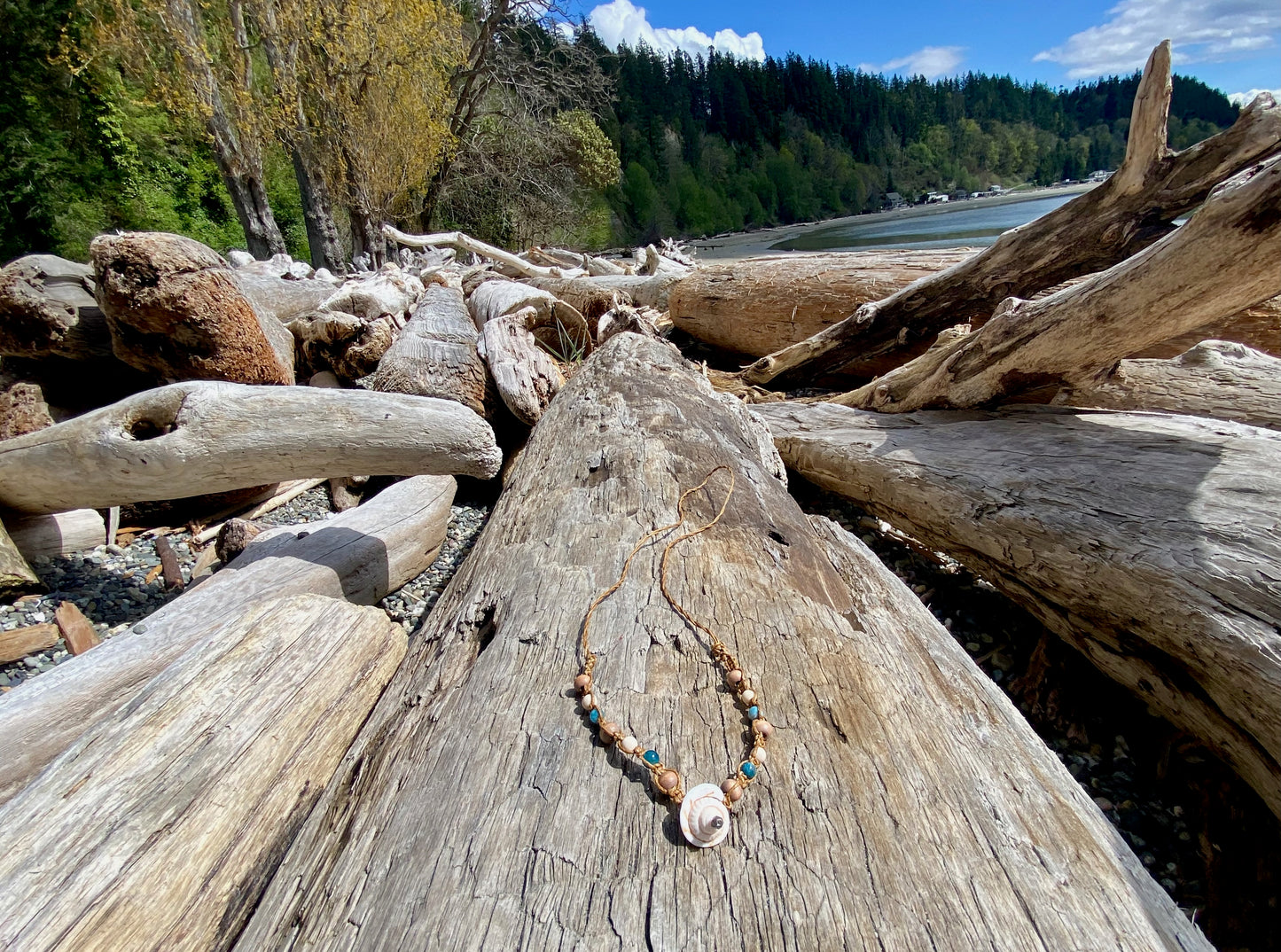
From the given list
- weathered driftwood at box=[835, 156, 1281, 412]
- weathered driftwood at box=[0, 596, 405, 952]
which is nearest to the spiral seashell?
weathered driftwood at box=[0, 596, 405, 952]

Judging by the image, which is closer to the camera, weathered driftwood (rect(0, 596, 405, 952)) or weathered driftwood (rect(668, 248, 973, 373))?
weathered driftwood (rect(0, 596, 405, 952))

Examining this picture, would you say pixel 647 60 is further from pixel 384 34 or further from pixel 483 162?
pixel 384 34

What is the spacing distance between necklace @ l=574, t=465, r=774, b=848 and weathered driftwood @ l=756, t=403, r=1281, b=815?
1205 millimetres

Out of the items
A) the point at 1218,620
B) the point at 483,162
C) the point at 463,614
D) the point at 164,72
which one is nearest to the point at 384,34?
the point at 164,72

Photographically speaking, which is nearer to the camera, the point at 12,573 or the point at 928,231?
the point at 12,573

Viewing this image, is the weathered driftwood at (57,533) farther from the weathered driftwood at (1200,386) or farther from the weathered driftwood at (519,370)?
the weathered driftwood at (1200,386)

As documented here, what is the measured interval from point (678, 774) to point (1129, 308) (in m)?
2.54

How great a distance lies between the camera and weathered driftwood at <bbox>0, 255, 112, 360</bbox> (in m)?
3.62

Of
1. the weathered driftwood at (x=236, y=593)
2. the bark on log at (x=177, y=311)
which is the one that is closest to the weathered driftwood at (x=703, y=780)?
the weathered driftwood at (x=236, y=593)

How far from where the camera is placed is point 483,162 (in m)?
18.1

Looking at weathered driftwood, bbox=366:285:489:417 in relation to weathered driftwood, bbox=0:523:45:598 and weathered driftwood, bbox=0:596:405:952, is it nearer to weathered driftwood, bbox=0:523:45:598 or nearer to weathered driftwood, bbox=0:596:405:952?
weathered driftwood, bbox=0:523:45:598

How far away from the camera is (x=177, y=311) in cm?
341

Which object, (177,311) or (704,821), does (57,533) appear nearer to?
(177,311)

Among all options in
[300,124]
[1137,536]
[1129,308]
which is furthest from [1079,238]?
[300,124]
